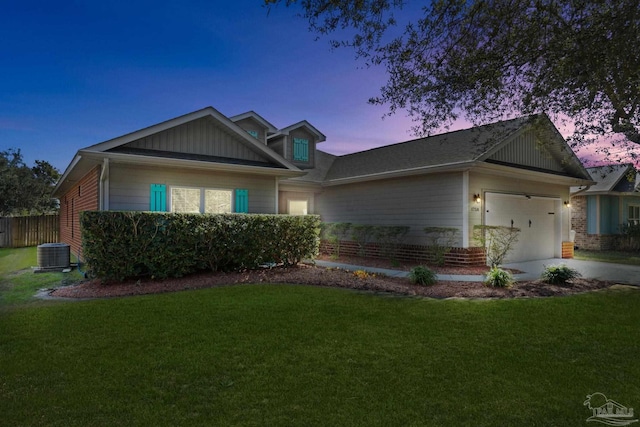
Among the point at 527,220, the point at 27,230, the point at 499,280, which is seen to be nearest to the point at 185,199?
the point at 499,280

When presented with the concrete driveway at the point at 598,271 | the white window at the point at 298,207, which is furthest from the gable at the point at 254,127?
the concrete driveway at the point at 598,271

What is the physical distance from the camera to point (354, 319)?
17.5ft

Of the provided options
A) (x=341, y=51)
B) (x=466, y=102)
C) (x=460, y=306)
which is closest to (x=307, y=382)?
(x=460, y=306)

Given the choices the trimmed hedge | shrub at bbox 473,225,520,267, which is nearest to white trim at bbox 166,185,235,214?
the trimmed hedge

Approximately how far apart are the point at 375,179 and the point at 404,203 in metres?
1.55

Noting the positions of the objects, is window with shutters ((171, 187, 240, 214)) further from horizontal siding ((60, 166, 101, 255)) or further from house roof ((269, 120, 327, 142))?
house roof ((269, 120, 327, 142))

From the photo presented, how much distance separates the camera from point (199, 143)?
35.7 ft

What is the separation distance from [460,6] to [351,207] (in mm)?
8933

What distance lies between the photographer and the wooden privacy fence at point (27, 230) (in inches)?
750

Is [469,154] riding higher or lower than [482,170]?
higher

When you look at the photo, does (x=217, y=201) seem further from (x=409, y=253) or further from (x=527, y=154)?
(x=527, y=154)

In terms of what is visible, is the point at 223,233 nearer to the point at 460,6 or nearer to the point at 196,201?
the point at 196,201

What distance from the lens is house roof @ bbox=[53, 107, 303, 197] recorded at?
29.6 feet

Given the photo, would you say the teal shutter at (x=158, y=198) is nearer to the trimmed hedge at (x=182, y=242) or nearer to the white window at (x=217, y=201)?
the white window at (x=217, y=201)
